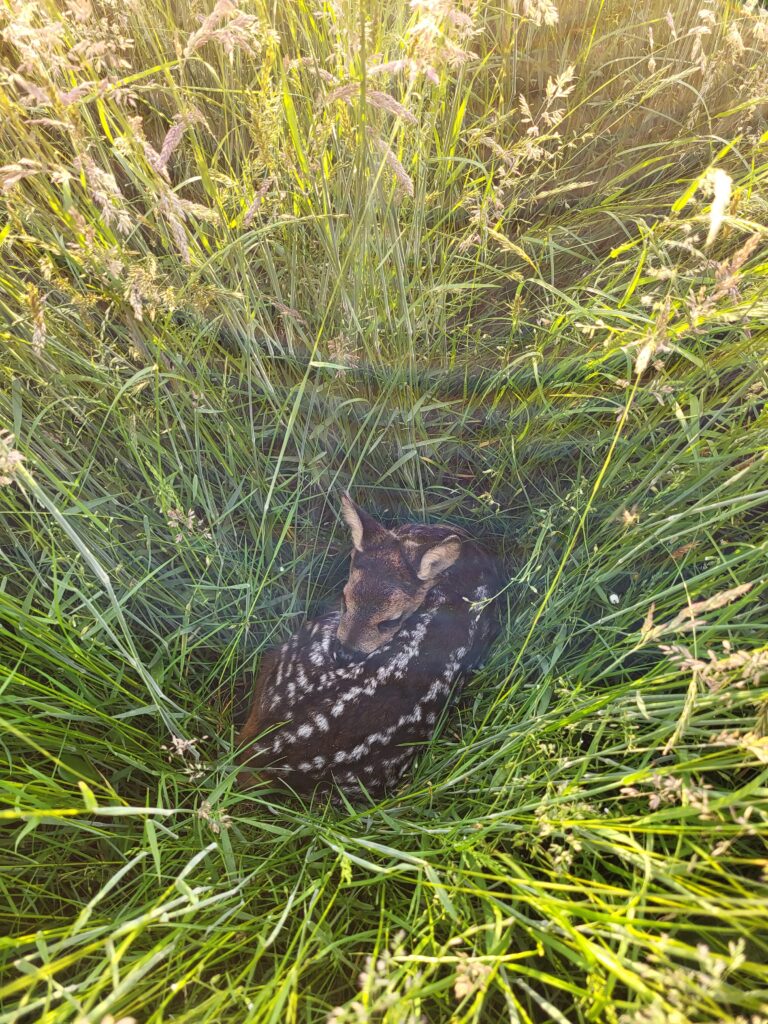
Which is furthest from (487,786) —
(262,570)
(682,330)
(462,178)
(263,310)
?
(462,178)

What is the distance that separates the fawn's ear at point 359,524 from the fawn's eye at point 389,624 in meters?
0.30

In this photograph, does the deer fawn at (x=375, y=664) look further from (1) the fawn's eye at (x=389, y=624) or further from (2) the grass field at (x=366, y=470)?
(2) the grass field at (x=366, y=470)

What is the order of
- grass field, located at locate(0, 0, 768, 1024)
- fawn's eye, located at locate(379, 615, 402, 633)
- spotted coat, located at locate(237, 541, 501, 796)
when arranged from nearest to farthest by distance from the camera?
grass field, located at locate(0, 0, 768, 1024), spotted coat, located at locate(237, 541, 501, 796), fawn's eye, located at locate(379, 615, 402, 633)

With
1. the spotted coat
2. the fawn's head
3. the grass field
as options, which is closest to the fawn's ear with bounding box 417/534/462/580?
the fawn's head

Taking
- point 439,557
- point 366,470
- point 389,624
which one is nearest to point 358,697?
A: point 389,624

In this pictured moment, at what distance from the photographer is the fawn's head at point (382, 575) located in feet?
7.48

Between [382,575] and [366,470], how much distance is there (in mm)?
431

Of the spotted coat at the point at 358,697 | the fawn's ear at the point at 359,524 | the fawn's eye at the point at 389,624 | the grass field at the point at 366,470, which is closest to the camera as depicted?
the grass field at the point at 366,470

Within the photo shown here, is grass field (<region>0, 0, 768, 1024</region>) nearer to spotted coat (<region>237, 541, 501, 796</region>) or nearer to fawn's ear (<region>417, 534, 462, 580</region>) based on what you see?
spotted coat (<region>237, 541, 501, 796</region>)

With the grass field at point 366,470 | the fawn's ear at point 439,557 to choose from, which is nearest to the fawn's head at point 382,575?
the fawn's ear at point 439,557

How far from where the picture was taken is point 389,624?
2.41 meters

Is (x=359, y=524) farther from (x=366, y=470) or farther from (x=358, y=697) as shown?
(x=358, y=697)

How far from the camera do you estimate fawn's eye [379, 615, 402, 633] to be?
2365mm

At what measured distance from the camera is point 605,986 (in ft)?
3.87
